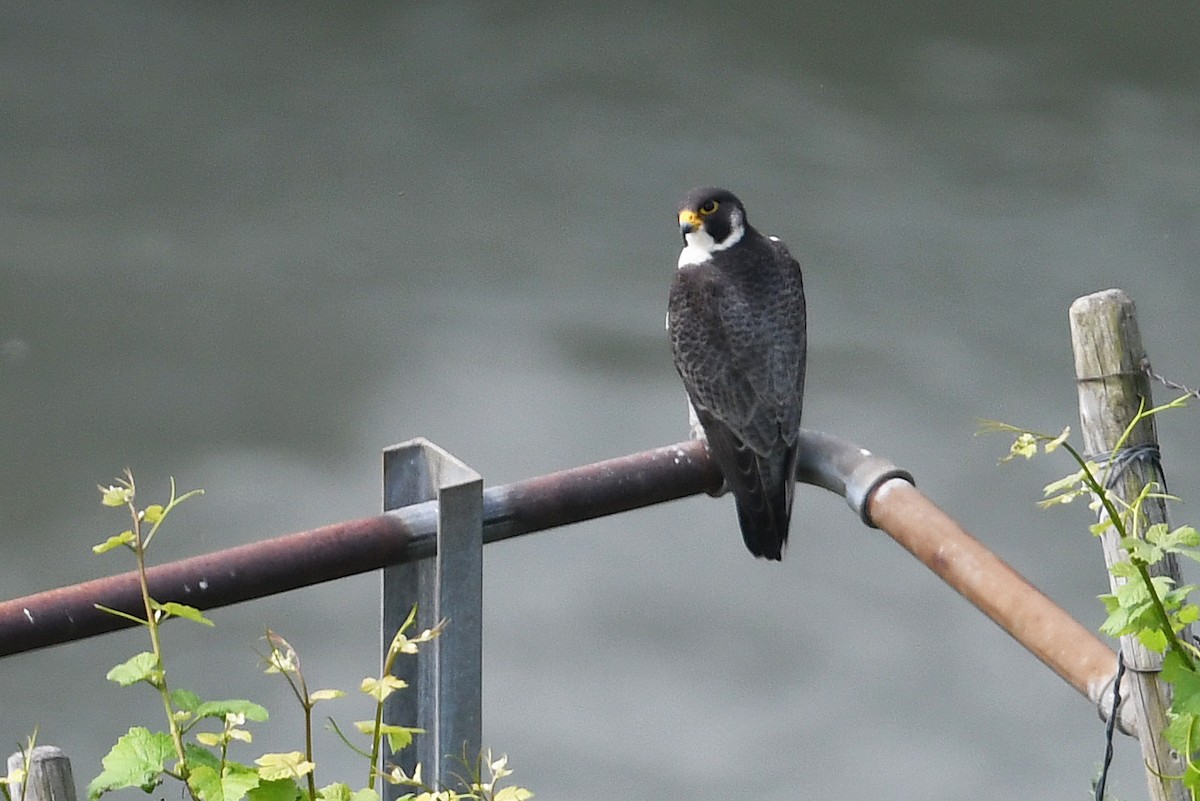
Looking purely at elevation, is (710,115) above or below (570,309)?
above

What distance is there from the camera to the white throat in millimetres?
2592

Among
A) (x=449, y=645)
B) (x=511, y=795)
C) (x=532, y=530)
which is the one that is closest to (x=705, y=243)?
(x=532, y=530)

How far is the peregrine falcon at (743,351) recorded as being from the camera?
212cm

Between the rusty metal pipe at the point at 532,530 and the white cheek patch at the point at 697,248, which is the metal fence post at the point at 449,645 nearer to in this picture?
the rusty metal pipe at the point at 532,530

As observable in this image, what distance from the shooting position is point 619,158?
528 cm

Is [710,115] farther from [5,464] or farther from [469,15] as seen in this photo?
[5,464]

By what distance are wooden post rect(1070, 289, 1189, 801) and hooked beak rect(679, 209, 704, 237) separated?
1.39 m

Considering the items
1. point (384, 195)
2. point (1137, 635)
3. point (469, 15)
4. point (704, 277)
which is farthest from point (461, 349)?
point (1137, 635)

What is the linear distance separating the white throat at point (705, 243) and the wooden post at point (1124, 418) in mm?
1347

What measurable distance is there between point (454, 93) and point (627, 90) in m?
0.56

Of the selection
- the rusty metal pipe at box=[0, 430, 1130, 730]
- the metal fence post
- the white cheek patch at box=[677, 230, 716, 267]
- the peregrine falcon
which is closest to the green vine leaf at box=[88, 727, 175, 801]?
the rusty metal pipe at box=[0, 430, 1130, 730]

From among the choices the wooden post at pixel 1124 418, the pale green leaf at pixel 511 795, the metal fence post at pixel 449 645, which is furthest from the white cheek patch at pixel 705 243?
the pale green leaf at pixel 511 795

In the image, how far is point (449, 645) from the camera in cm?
133

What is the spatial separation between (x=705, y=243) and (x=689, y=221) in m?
0.05
